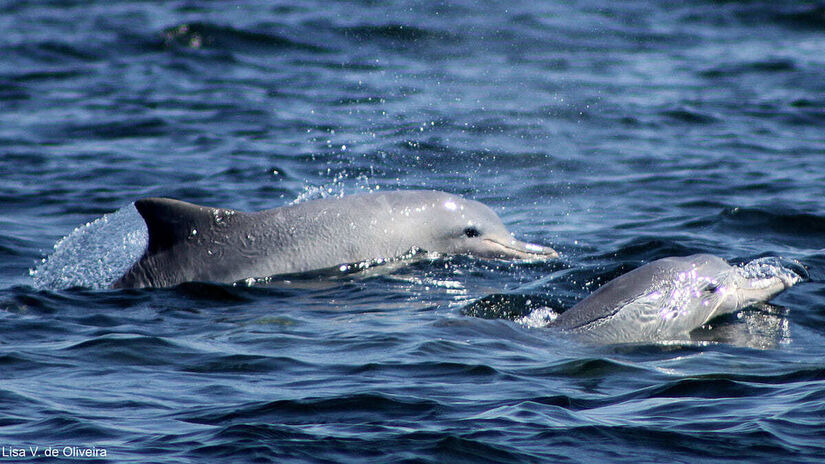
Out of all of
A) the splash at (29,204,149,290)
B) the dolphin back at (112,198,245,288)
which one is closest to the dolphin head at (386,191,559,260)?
the dolphin back at (112,198,245,288)

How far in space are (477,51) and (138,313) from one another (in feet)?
65.8

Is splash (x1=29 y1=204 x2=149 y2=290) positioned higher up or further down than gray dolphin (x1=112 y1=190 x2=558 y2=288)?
further down

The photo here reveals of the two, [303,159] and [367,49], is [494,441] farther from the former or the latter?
[367,49]

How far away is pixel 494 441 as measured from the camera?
757 centimetres

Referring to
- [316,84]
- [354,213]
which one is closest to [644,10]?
[316,84]

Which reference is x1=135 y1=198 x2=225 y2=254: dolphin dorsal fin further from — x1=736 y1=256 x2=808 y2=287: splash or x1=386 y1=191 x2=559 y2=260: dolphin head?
x1=736 y1=256 x2=808 y2=287: splash

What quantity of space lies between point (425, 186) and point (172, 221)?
635 cm

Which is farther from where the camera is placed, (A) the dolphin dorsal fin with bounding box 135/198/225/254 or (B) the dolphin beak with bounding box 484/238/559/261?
(B) the dolphin beak with bounding box 484/238/559/261

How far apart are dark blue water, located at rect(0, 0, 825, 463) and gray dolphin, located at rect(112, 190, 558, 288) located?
1.14ft

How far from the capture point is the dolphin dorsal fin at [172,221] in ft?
38.2

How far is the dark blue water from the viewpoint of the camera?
26.1ft

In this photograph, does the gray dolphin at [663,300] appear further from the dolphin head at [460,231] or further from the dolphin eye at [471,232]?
the dolphin eye at [471,232]

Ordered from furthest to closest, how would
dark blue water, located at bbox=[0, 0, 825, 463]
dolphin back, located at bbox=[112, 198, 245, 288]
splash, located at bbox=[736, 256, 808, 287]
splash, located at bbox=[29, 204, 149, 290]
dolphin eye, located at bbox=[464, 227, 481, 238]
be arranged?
1. dolphin eye, located at bbox=[464, 227, 481, 238]
2. splash, located at bbox=[29, 204, 149, 290]
3. dolphin back, located at bbox=[112, 198, 245, 288]
4. splash, located at bbox=[736, 256, 808, 287]
5. dark blue water, located at bbox=[0, 0, 825, 463]

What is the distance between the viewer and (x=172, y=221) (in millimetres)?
11891
